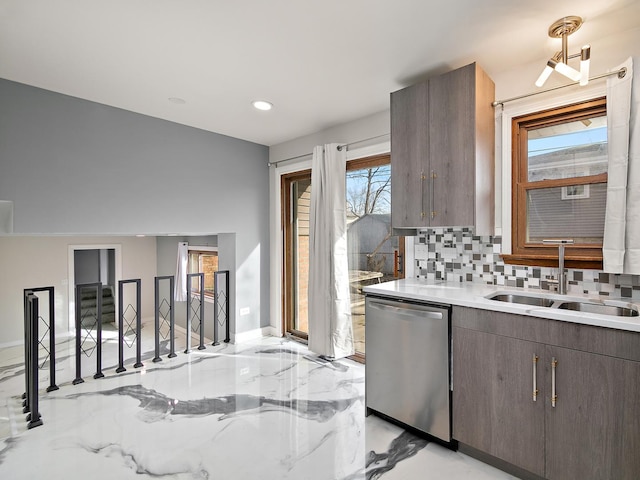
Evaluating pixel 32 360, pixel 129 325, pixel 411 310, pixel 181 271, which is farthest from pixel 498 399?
pixel 129 325

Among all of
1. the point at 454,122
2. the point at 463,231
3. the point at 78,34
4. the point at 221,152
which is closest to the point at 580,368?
the point at 463,231

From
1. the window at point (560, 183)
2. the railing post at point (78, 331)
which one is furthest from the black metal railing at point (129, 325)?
the window at point (560, 183)

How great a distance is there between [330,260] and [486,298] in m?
1.65

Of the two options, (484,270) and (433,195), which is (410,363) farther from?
(433,195)

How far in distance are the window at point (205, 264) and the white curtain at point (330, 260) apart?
5.43 feet

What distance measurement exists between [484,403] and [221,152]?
3.32 meters

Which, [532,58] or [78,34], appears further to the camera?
[532,58]

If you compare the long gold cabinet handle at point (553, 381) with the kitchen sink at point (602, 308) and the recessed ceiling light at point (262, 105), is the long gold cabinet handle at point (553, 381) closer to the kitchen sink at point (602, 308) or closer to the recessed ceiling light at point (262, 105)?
the kitchen sink at point (602, 308)

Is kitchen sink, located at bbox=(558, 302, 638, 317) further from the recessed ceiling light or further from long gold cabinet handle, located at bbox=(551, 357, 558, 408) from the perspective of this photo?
the recessed ceiling light

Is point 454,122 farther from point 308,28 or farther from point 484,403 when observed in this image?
point 484,403

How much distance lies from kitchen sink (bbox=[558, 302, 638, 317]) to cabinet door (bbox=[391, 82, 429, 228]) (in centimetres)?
97

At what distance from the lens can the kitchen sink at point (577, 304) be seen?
5.89ft

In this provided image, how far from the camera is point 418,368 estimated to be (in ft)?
6.91

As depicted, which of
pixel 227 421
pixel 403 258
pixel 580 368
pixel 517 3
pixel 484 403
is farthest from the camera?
pixel 403 258
